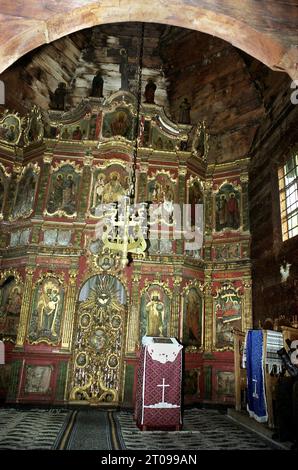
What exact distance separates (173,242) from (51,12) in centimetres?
808

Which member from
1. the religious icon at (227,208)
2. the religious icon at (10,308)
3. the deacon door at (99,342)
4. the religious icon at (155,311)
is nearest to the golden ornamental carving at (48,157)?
the religious icon at (10,308)

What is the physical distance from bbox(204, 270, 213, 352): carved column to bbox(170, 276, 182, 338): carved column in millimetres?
1048

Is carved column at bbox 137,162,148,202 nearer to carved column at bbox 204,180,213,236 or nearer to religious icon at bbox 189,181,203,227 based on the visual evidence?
religious icon at bbox 189,181,203,227

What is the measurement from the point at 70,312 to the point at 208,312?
398cm

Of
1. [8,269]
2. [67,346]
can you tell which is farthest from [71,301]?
[8,269]

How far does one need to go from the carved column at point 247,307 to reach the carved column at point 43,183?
6349mm

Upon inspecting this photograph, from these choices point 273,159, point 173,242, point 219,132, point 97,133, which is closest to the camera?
point 273,159

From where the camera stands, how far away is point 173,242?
34.4ft

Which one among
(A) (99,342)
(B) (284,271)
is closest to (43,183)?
(A) (99,342)

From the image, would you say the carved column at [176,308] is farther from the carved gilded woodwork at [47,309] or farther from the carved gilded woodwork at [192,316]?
the carved gilded woodwork at [47,309]

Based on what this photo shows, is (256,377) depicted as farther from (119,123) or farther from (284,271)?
(119,123)

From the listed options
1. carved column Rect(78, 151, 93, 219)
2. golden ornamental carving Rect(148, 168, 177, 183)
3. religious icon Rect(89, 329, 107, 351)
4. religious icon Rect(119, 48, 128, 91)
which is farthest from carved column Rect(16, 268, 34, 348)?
religious icon Rect(119, 48, 128, 91)

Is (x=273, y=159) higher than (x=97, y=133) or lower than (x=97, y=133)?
lower
